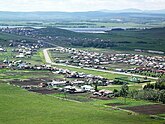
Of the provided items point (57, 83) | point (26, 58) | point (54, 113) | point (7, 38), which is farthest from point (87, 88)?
point (7, 38)

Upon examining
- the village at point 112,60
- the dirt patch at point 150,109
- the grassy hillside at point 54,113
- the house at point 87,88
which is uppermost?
the grassy hillside at point 54,113

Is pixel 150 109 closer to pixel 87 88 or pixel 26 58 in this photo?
pixel 87 88

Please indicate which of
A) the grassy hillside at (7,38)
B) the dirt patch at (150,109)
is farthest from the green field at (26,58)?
the dirt patch at (150,109)

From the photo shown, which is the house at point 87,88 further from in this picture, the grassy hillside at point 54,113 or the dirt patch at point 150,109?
the dirt patch at point 150,109

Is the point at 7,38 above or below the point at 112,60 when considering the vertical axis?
above

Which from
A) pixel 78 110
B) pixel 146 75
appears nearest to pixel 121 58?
pixel 146 75
